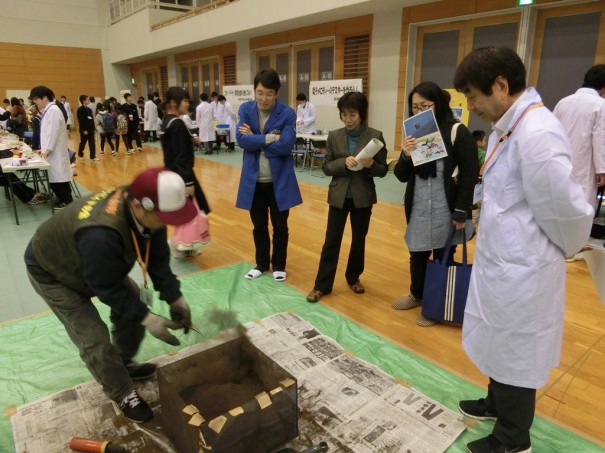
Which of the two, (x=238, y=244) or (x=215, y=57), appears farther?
(x=215, y=57)

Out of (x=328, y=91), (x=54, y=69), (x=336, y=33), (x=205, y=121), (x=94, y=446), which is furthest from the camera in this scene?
(x=54, y=69)

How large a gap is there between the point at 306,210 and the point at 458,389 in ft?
11.3

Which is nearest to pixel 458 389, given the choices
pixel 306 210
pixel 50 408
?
pixel 50 408

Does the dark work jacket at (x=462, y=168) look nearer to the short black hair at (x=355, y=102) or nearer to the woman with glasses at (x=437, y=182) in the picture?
the woman with glasses at (x=437, y=182)

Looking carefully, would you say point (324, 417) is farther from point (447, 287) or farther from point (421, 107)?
point (421, 107)

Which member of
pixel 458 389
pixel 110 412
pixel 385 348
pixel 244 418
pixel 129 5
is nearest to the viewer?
pixel 244 418

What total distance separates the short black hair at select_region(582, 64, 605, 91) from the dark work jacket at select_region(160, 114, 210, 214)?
3.14 m

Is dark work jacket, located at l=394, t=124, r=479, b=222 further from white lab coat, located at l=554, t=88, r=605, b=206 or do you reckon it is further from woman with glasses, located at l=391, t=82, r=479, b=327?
white lab coat, located at l=554, t=88, r=605, b=206

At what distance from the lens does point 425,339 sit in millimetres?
2461

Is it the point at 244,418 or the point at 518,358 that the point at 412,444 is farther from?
the point at 244,418

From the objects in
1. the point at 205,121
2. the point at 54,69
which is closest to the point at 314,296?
the point at 205,121

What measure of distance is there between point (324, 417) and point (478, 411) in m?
0.66

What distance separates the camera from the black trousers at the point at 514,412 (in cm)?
143

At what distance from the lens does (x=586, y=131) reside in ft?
10.7
